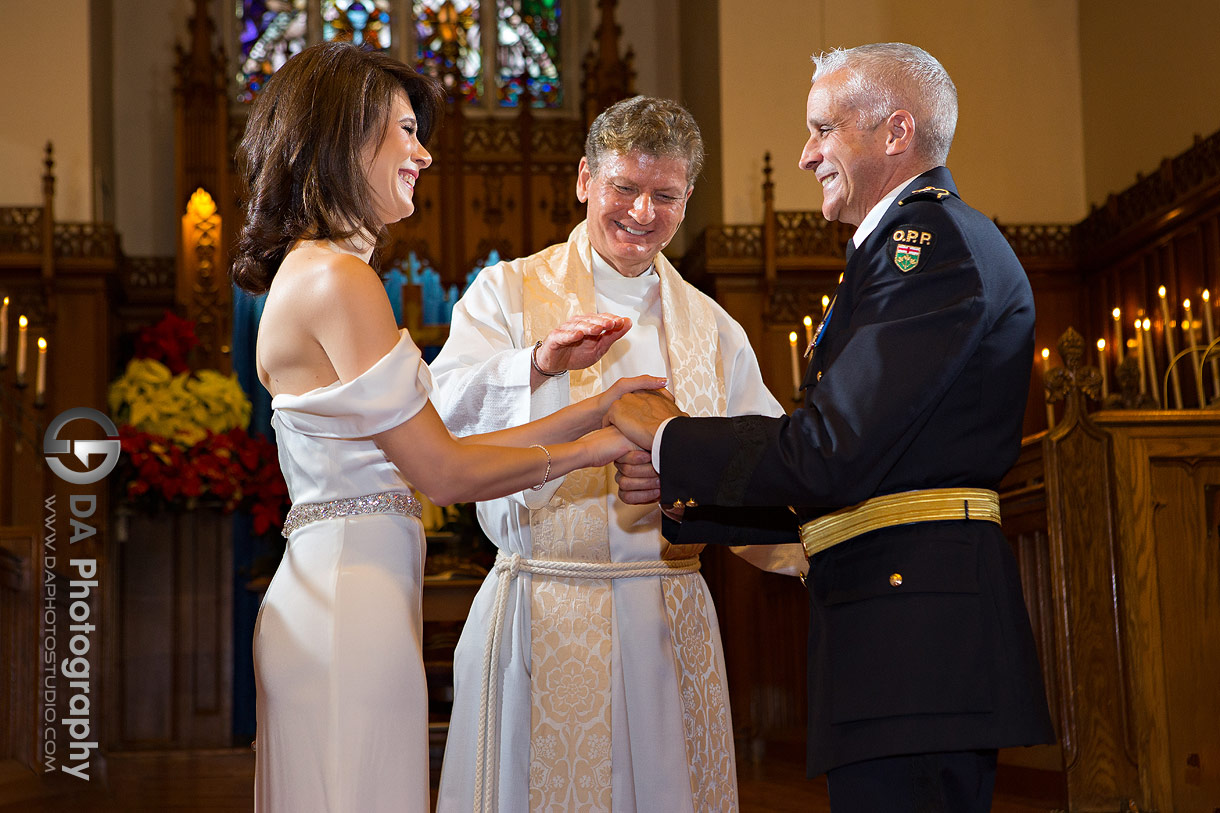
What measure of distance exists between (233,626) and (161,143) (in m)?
3.53

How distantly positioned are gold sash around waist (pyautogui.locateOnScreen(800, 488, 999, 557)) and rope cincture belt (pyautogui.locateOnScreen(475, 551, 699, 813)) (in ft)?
2.38

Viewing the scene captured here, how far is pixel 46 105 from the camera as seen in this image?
8445 mm

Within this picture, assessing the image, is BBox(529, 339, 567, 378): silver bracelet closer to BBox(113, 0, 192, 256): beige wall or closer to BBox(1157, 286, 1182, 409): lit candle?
BBox(1157, 286, 1182, 409): lit candle

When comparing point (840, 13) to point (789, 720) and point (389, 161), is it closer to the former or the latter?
point (789, 720)

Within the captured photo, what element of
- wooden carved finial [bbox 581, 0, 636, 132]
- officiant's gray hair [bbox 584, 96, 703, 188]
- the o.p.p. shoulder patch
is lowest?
the o.p.p. shoulder patch

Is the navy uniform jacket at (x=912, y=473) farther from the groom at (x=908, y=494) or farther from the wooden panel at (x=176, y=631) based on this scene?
the wooden panel at (x=176, y=631)

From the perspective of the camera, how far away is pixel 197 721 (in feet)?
26.2

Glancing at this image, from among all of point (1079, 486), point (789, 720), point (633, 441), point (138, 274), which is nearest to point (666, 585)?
point (633, 441)

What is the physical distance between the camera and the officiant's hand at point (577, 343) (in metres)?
2.55

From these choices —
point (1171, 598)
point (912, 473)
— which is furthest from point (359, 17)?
point (912, 473)

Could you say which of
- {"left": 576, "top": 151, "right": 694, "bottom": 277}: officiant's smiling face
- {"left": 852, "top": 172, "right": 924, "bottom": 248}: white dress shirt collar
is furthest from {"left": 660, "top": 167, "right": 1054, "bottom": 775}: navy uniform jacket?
{"left": 576, "top": 151, "right": 694, "bottom": 277}: officiant's smiling face

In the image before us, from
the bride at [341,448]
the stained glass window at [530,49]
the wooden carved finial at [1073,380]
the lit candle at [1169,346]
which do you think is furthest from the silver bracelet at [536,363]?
the stained glass window at [530,49]

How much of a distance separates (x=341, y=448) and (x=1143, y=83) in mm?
7458

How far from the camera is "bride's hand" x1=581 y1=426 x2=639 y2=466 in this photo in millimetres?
2459
